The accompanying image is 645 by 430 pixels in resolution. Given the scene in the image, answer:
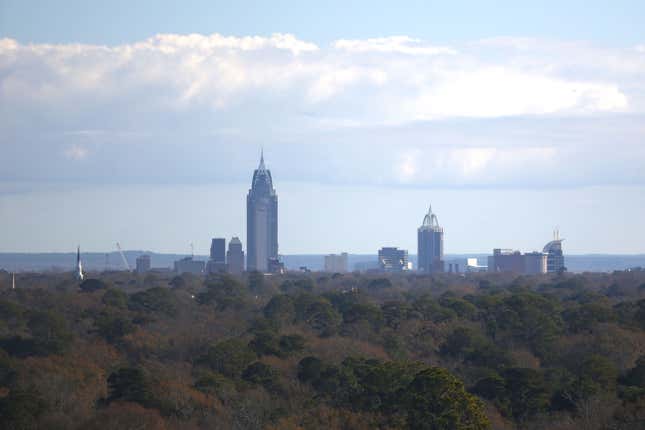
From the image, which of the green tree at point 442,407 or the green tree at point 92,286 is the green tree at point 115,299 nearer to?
the green tree at point 92,286

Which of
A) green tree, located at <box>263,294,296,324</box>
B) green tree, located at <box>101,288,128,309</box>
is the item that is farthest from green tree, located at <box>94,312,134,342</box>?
green tree, located at <box>101,288,128,309</box>

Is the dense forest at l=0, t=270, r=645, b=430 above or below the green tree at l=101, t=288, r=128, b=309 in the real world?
below

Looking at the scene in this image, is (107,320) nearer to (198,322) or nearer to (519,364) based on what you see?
(198,322)

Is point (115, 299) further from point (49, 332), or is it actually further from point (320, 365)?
point (320, 365)

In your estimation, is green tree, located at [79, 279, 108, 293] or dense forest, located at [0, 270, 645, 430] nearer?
dense forest, located at [0, 270, 645, 430]

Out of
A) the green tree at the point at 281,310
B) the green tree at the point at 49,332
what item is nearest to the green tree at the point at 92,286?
the green tree at the point at 281,310

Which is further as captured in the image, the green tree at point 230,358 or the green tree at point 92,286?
the green tree at point 92,286

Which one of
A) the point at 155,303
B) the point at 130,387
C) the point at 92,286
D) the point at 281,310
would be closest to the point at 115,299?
the point at 155,303

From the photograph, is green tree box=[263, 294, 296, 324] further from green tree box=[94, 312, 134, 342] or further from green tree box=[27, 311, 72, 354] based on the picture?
green tree box=[27, 311, 72, 354]

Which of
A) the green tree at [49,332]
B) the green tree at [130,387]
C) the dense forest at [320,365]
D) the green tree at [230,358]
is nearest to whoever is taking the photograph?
the dense forest at [320,365]

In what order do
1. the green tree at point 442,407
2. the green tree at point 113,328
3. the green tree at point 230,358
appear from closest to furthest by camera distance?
the green tree at point 442,407 < the green tree at point 230,358 < the green tree at point 113,328
